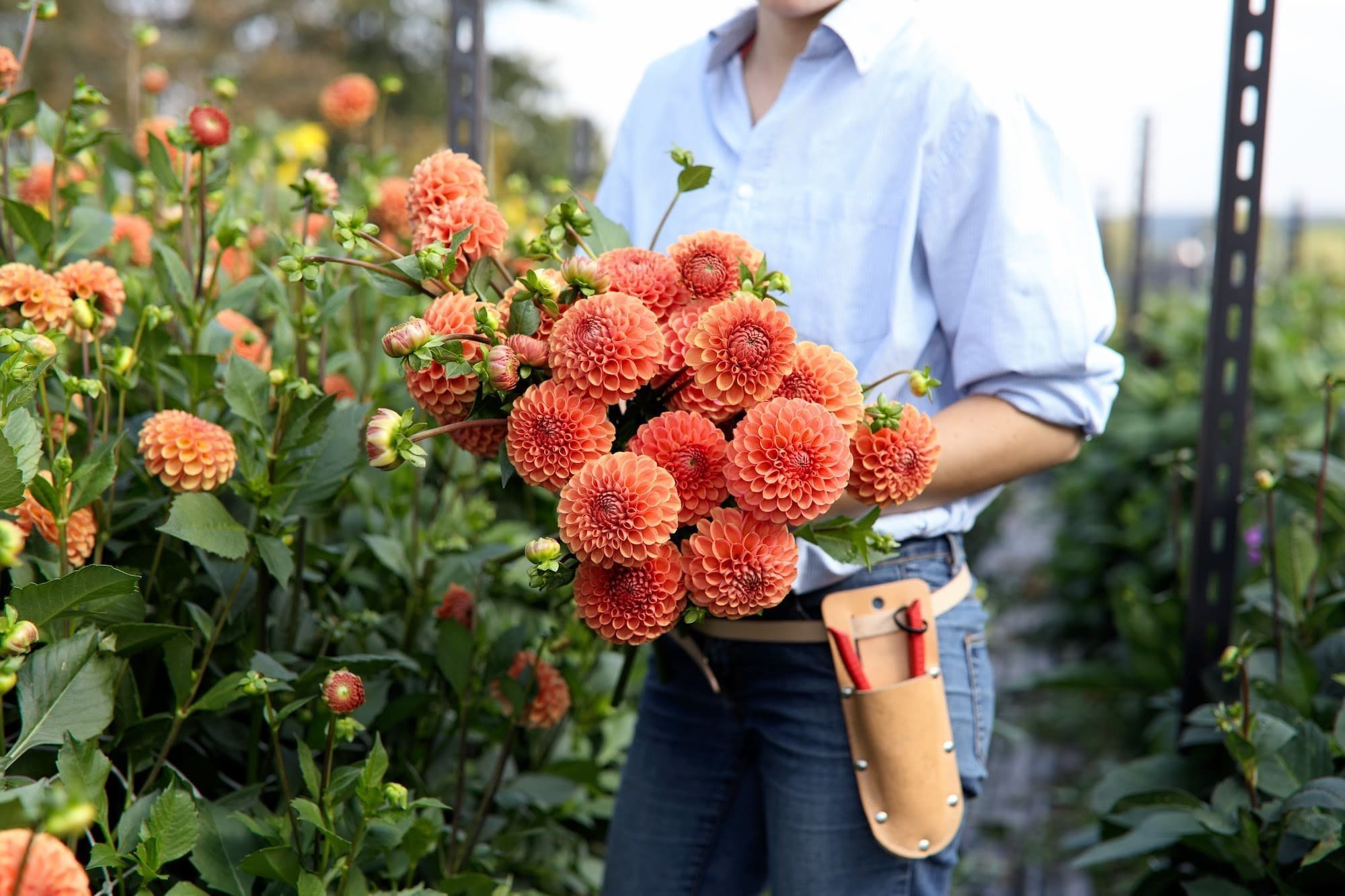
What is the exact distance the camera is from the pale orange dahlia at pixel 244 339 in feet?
4.24

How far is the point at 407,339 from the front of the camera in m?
0.83

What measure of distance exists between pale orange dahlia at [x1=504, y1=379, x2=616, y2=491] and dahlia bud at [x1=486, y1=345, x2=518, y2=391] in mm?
19

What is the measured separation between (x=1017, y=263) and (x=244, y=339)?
0.82 metres

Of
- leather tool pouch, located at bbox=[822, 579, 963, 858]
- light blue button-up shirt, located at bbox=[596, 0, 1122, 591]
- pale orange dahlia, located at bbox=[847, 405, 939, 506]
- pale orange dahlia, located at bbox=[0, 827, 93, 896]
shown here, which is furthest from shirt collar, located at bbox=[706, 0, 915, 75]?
pale orange dahlia, located at bbox=[0, 827, 93, 896]

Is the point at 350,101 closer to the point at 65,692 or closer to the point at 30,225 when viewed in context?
the point at 30,225

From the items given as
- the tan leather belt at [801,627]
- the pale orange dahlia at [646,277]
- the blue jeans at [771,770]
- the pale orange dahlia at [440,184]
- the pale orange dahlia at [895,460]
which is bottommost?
the blue jeans at [771,770]

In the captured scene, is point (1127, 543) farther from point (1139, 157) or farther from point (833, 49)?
point (1139, 157)

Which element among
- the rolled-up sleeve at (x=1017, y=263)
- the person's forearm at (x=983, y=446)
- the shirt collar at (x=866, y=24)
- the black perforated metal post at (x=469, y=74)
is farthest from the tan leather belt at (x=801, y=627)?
the black perforated metal post at (x=469, y=74)

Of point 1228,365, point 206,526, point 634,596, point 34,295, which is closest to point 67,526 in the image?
point 206,526

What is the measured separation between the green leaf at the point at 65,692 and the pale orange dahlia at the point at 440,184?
43 centimetres

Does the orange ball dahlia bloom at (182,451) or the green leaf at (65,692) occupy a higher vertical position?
the orange ball dahlia bloom at (182,451)

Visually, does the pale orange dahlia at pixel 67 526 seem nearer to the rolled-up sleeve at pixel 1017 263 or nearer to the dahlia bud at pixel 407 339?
the dahlia bud at pixel 407 339

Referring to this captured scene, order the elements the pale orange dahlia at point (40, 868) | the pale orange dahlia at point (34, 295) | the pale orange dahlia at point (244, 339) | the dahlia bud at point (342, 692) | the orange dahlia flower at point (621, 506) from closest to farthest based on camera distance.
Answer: the pale orange dahlia at point (40, 868), the orange dahlia flower at point (621, 506), the dahlia bud at point (342, 692), the pale orange dahlia at point (34, 295), the pale orange dahlia at point (244, 339)

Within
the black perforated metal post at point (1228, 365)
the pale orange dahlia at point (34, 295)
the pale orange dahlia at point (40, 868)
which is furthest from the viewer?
the black perforated metal post at point (1228, 365)
